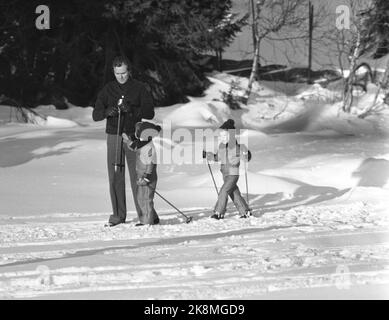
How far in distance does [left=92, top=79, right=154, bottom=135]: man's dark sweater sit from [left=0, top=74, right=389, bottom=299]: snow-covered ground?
3.71 ft

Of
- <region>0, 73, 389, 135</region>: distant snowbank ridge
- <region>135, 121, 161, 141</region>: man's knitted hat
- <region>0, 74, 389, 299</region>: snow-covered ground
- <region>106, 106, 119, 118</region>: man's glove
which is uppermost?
<region>106, 106, 119, 118</region>: man's glove

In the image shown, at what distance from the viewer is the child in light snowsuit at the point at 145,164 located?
8.86 m

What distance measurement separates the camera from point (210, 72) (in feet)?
116

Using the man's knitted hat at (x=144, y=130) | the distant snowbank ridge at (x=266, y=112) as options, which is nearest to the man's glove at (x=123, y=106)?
the man's knitted hat at (x=144, y=130)

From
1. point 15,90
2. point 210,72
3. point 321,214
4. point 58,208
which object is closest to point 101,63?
point 15,90

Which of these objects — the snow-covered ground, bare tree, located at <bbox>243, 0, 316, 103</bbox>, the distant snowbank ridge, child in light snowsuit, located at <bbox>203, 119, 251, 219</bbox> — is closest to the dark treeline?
the distant snowbank ridge

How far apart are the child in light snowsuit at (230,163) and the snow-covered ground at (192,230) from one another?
197 millimetres

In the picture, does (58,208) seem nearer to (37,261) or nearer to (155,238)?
(155,238)

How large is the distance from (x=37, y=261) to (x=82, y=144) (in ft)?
37.3

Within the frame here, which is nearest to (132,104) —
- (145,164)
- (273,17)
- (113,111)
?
(113,111)

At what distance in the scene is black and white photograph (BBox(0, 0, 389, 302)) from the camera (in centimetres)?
602

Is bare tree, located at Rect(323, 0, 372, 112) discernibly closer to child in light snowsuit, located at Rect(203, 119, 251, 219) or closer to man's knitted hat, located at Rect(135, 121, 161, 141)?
child in light snowsuit, located at Rect(203, 119, 251, 219)

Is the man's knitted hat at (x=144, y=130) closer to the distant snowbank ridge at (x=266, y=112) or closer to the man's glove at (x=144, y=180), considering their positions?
the man's glove at (x=144, y=180)

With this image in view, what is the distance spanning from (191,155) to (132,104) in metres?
9.42
